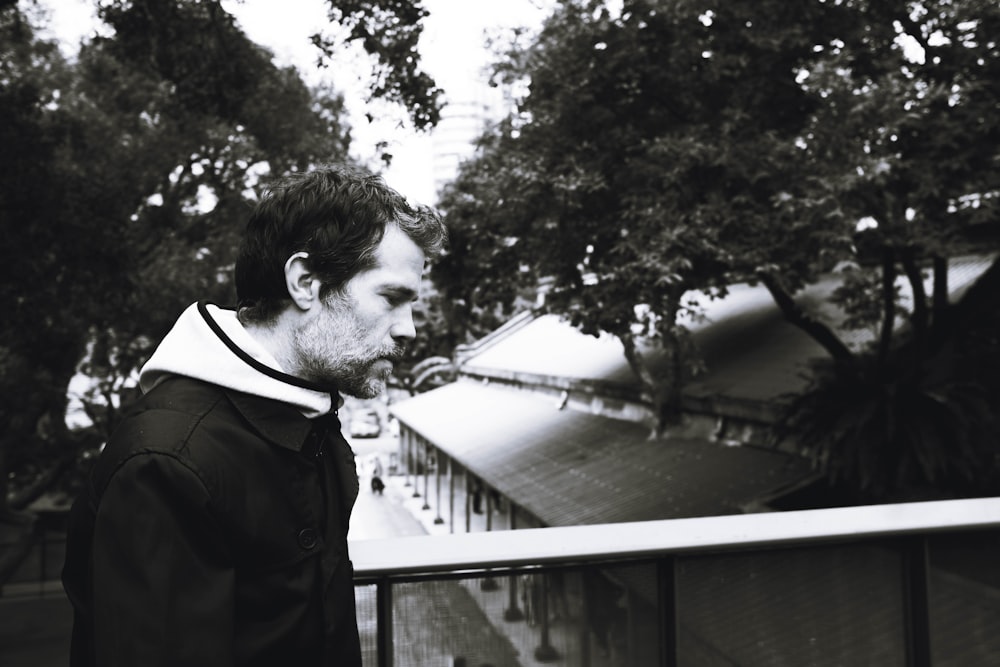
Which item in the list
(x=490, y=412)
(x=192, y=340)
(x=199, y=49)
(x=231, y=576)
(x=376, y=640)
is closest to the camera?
(x=231, y=576)

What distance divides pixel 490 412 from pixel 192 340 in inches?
773

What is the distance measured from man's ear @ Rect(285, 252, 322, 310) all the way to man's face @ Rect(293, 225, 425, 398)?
0.03 metres

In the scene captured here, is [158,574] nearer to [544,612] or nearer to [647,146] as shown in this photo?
[544,612]

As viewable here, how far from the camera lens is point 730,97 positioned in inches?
344

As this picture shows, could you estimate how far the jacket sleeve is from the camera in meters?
1.07

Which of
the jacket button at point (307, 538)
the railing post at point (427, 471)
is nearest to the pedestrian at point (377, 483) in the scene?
the railing post at point (427, 471)

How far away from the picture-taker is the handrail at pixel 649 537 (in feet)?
6.24

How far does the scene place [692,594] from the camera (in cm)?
213

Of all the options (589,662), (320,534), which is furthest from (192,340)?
(589,662)

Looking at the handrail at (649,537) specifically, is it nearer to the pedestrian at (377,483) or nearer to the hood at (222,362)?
the hood at (222,362)

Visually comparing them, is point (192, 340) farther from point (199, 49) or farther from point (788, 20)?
point (788, 20)

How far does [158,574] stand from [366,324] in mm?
528

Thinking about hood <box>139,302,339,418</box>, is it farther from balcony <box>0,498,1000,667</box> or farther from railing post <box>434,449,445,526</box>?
railing post <box>434,449,445,526</box>

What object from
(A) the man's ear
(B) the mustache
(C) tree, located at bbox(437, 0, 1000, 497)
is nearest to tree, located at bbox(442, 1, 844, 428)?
(C) tree, located at bbox(437, 0, 1000, 497)
